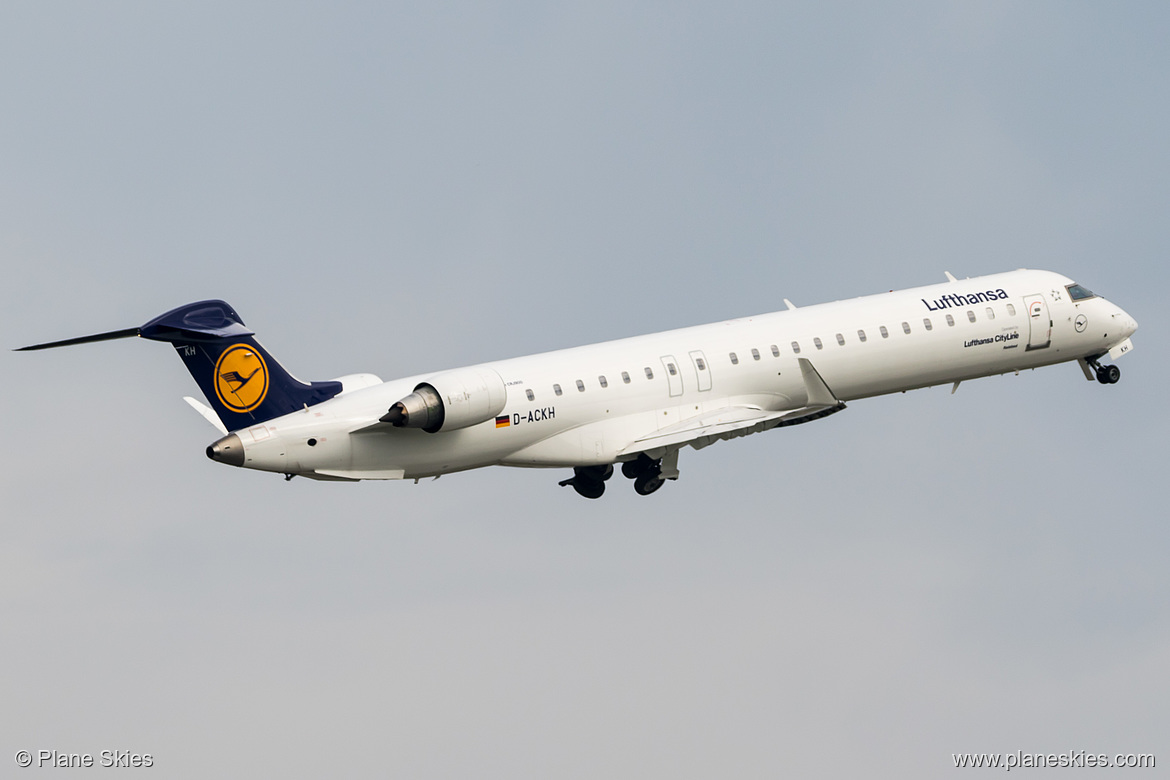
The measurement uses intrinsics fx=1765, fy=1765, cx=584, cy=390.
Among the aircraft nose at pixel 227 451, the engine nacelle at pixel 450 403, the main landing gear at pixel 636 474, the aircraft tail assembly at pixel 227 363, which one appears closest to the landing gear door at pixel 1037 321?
the main landing gear at pixel 636 474

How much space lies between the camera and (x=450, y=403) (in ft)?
124

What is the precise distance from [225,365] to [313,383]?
2.42 metres

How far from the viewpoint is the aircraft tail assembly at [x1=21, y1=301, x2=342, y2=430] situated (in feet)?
122

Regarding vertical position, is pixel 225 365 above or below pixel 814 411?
above

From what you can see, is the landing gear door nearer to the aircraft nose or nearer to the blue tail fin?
the blue tail fin

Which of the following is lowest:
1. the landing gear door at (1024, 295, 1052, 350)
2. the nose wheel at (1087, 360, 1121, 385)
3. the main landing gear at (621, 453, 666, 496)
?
the main landing gear at (621, 453, 666, 496)

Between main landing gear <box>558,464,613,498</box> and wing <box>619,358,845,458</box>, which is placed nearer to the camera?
wing <box>619,358,845,458</box>

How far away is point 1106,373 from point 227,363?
2370 cm

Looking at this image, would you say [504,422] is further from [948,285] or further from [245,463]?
[948,285]

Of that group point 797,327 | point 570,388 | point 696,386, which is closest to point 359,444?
point 570,388

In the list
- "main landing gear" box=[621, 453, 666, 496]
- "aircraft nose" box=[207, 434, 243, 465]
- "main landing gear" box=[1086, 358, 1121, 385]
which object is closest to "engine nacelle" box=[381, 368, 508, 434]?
"aircraft nose" box=[207, 434, 243, 465]

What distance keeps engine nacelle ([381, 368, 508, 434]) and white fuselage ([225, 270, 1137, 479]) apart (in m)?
0.65

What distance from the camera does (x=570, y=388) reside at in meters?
40.2

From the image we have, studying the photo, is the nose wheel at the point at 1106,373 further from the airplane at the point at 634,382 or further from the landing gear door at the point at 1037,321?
the landing gear door at the point at 1037,321
